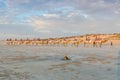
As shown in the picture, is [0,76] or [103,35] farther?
[103,35]

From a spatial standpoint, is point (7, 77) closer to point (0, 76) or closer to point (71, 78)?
point (0, 76)

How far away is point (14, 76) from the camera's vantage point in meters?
26.7

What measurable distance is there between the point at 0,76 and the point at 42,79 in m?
4.58

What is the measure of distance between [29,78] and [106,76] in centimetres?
814

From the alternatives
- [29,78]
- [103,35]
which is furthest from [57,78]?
[103,35]

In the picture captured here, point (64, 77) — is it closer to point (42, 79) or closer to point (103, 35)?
point (42, 79)

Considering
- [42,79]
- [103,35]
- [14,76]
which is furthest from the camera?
[103,35]

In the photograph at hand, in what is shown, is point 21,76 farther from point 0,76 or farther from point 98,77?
point 98,77

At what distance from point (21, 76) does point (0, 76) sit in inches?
84.1

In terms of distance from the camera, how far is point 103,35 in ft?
648

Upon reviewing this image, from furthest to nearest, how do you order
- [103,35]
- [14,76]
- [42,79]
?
[103,35], [14,76], [42,79]

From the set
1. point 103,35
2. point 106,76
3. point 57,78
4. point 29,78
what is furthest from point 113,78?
point 103,35

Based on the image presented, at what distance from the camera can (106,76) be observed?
2722cm

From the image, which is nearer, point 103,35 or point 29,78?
point 29,78
